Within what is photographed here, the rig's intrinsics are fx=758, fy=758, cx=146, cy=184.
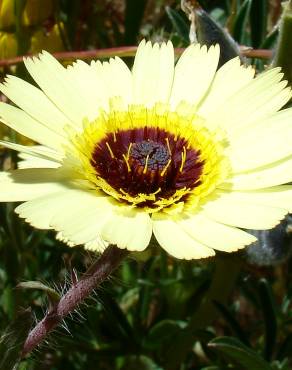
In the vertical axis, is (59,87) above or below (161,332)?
above

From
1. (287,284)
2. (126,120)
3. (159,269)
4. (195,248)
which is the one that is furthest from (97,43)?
(195,248)

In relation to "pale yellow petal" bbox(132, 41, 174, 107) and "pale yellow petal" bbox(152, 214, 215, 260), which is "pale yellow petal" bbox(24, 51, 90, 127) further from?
"pale yellow petal" bbox(152, 214, 215, 260)

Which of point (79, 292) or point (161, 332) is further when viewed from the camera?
point (161, 332)

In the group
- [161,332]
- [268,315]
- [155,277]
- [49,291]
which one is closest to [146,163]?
[49,291]

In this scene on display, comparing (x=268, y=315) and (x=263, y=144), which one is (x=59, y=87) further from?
(x=268, y=315)

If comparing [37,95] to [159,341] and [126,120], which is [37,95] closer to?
[126,120]

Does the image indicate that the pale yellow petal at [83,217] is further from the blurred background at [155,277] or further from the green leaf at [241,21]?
the green leaf at [241,21]
